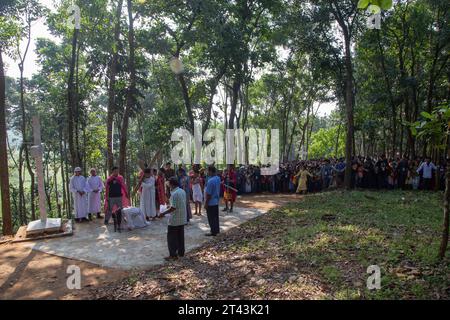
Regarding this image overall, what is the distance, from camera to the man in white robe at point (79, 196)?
11578 millimetres

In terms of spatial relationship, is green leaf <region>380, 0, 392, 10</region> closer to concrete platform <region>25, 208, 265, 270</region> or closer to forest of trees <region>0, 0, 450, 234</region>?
concrete platform <region>25, 208, 265, 270</region>

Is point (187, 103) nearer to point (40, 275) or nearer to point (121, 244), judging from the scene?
point (121, 244)

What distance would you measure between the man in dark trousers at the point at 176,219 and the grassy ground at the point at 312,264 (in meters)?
0.36

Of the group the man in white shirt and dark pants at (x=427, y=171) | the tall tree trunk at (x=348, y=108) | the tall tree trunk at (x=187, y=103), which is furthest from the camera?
the tall tree trunk at (x=187, y=103)

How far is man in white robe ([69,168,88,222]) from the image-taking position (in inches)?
456

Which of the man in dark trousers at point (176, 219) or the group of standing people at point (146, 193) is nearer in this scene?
the man in dark trousers at point (176, 219)

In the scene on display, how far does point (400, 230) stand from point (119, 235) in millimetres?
6901

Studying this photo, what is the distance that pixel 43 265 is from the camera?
7.34m

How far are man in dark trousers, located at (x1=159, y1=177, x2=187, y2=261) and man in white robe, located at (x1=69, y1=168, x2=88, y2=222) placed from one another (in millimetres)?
5317

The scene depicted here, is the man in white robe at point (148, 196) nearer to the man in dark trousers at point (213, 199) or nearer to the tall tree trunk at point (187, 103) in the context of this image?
the man in dark trousers at point (213, 199)

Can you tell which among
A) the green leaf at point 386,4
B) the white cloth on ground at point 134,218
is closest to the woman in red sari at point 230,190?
the white cloth on ground at point 134,218

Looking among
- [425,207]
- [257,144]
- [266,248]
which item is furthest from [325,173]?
[257,144]

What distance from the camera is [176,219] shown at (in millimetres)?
7293

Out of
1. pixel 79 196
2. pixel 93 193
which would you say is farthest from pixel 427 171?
pixel 79 196
